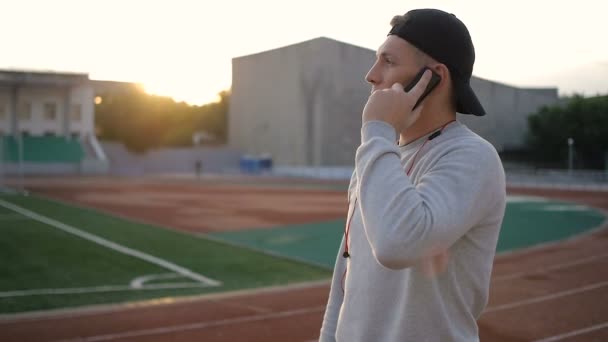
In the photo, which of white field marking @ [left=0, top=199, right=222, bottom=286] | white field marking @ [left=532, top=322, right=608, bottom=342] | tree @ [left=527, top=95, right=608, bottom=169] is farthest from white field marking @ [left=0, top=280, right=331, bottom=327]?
tree @ [left=527, top=95, right=608, bottom=169]

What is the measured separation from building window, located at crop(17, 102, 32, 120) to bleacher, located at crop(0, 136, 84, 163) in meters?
1.60

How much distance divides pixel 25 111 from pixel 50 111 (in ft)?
5.84

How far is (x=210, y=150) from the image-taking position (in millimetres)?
56094

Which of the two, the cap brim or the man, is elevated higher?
the cap brim

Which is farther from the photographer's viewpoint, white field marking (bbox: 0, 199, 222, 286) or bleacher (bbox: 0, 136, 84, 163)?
bleacher (bbox: 0, 136, 84, 163)

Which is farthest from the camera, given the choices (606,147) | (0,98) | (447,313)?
(0,98)

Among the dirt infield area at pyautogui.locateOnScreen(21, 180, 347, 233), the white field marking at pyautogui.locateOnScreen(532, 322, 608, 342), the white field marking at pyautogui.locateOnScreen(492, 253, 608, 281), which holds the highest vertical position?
the white field marking at pyautogui.locateOnScreen(532, 322, 608, 342)

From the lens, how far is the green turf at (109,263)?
8.30 metres

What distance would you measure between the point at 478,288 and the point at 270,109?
128 inches

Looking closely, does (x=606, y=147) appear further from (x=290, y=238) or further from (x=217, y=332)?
(x=217, y=332)

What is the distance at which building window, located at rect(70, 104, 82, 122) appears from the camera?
4944cm

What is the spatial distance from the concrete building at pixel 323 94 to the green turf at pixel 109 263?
4.43 metres

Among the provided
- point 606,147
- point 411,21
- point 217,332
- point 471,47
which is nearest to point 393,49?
point 411,21

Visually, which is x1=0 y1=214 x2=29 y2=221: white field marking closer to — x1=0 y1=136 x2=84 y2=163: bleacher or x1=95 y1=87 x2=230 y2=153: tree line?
x1=0 y1=136 x2=84 y2=163: bleacher
